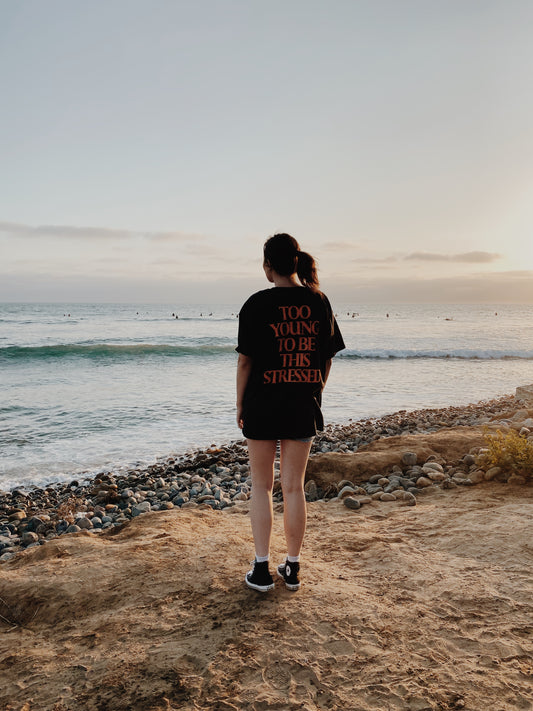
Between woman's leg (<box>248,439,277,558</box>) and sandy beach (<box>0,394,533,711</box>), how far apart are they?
1.13 ft

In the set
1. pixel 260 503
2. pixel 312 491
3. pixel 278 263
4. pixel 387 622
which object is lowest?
pixel 312 491

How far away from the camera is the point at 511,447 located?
5.71 meters

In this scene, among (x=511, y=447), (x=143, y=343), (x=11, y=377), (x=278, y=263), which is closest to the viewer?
(x=278, y=263)

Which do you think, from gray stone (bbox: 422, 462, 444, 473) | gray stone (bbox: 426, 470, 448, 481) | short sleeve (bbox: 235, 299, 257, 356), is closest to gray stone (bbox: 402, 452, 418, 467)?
gray stone (bbox: 422, 462, 444, 473)

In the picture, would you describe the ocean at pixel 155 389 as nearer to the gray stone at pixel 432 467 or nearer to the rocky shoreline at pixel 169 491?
the rocky shoreline at pixel 169 491

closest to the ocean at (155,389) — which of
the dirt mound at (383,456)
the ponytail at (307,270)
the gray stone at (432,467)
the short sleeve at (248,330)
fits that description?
the dirt mound at (383,456)

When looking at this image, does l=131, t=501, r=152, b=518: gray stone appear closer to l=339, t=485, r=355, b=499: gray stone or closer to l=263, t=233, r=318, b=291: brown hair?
l=339, t=485, r=355, b=499: gray stone

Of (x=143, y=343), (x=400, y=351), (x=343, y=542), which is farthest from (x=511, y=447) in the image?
(x=143, y=343)

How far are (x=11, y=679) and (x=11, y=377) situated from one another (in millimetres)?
18872

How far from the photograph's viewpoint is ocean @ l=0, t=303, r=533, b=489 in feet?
31.3

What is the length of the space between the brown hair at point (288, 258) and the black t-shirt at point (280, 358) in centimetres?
14

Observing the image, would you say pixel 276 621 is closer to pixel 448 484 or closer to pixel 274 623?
pixel 274 623

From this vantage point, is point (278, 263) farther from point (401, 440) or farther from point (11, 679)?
point (401, 440)

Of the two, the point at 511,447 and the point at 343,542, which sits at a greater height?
the point at 511,447
